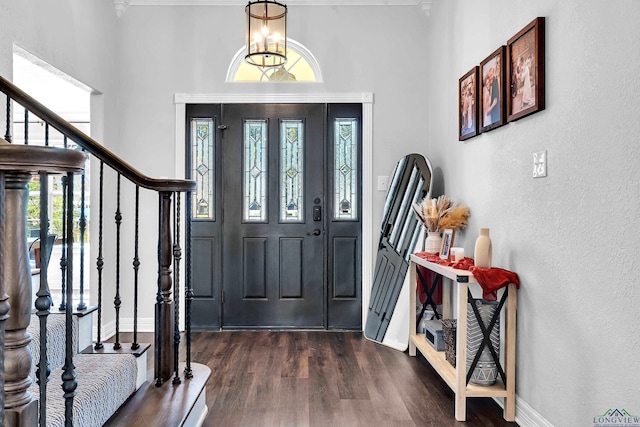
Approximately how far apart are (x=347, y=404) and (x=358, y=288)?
66.2 inches

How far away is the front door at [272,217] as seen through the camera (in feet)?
13.8

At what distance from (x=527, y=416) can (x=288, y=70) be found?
3.26 m

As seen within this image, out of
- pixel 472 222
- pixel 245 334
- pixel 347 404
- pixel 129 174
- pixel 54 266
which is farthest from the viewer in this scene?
pixel 54 266

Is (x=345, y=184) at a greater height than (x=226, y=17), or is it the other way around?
(x=226, y=17)

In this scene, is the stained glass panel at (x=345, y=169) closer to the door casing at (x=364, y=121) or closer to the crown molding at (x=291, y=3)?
the door casing at (x=364, y=121)

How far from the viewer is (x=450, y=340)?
273cm

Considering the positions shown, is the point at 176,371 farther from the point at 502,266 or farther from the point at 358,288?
the point at 358,288

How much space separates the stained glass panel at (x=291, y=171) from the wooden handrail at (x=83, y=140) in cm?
203

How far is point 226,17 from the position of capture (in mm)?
4172

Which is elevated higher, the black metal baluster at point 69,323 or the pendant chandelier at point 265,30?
the pendant chandelier at point 265,30

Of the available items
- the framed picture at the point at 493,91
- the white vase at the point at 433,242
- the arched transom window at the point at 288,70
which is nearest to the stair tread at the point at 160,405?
the white vase at the point at 433,242

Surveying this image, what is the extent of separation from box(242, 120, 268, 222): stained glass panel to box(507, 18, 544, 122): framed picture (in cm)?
226

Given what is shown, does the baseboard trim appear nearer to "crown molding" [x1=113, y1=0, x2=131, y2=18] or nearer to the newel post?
the newel post

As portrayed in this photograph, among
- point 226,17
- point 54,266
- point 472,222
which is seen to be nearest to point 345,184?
point 472,222
